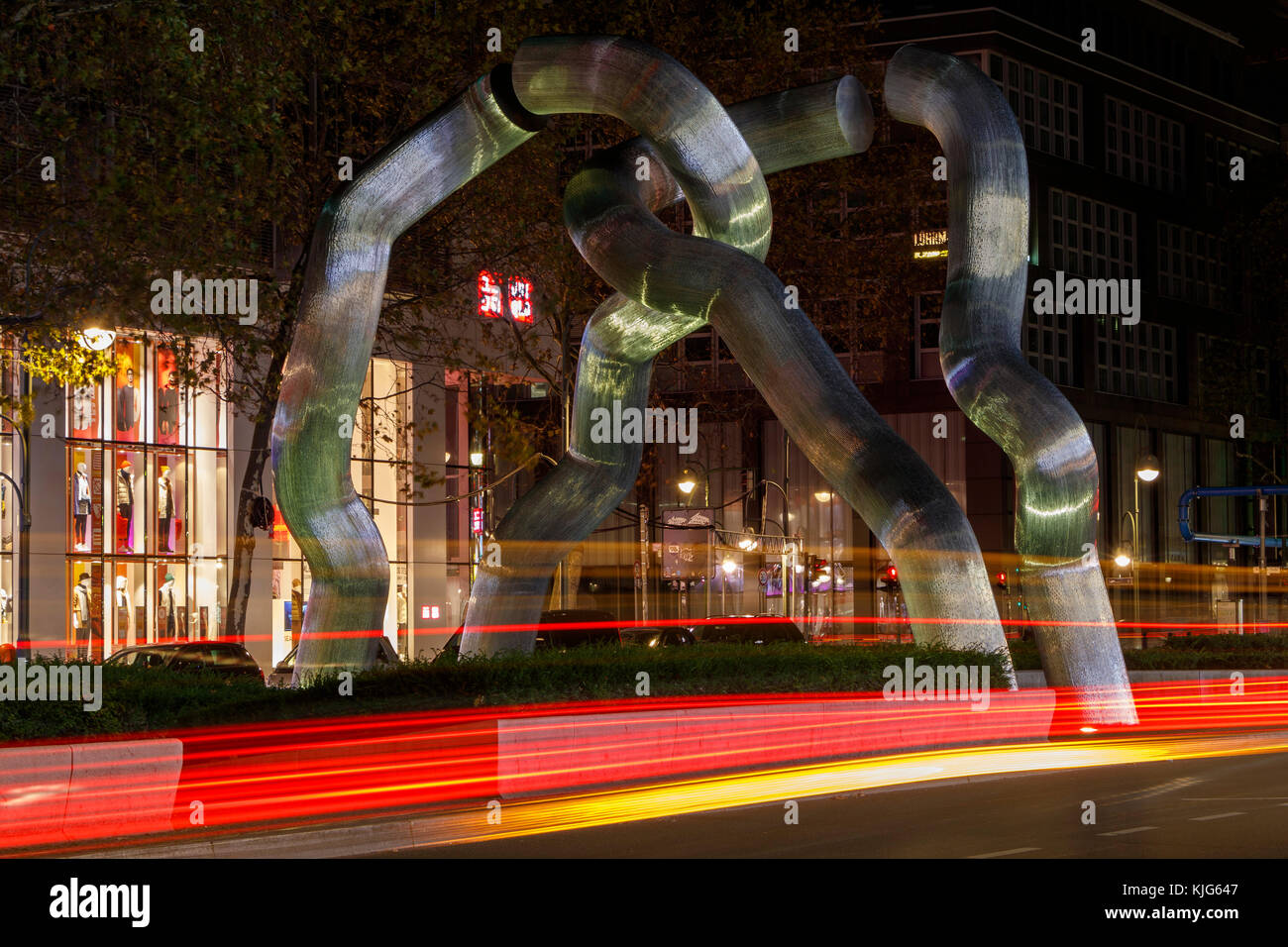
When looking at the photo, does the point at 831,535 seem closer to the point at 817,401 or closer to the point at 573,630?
the point at 573,630

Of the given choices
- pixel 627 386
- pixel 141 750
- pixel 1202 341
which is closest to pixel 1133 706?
pixel 627 386

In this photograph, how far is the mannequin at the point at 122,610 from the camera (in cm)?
4081

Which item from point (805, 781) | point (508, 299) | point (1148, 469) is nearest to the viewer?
point (805, 781)

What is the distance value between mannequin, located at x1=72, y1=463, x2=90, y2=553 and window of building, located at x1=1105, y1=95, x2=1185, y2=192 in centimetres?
4392

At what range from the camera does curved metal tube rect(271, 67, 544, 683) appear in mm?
20359

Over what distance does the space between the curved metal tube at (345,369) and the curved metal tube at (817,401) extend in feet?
3.94

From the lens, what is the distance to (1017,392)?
20844mm

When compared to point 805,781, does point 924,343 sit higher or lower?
higher

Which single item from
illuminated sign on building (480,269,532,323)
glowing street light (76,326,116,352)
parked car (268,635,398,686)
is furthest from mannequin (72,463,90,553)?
glowing street light (76,326,116,352)

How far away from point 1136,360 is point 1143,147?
29.3 feet

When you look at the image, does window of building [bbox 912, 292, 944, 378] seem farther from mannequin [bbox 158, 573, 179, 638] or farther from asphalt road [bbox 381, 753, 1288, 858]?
asphalt road [bbox 381, 753, 1288, 858]

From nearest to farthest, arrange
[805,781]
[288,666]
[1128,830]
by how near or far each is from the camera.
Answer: [1128,830] → [805,781] → [288,666]

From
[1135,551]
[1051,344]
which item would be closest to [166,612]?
[1051,344]

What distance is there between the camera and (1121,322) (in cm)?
6888
